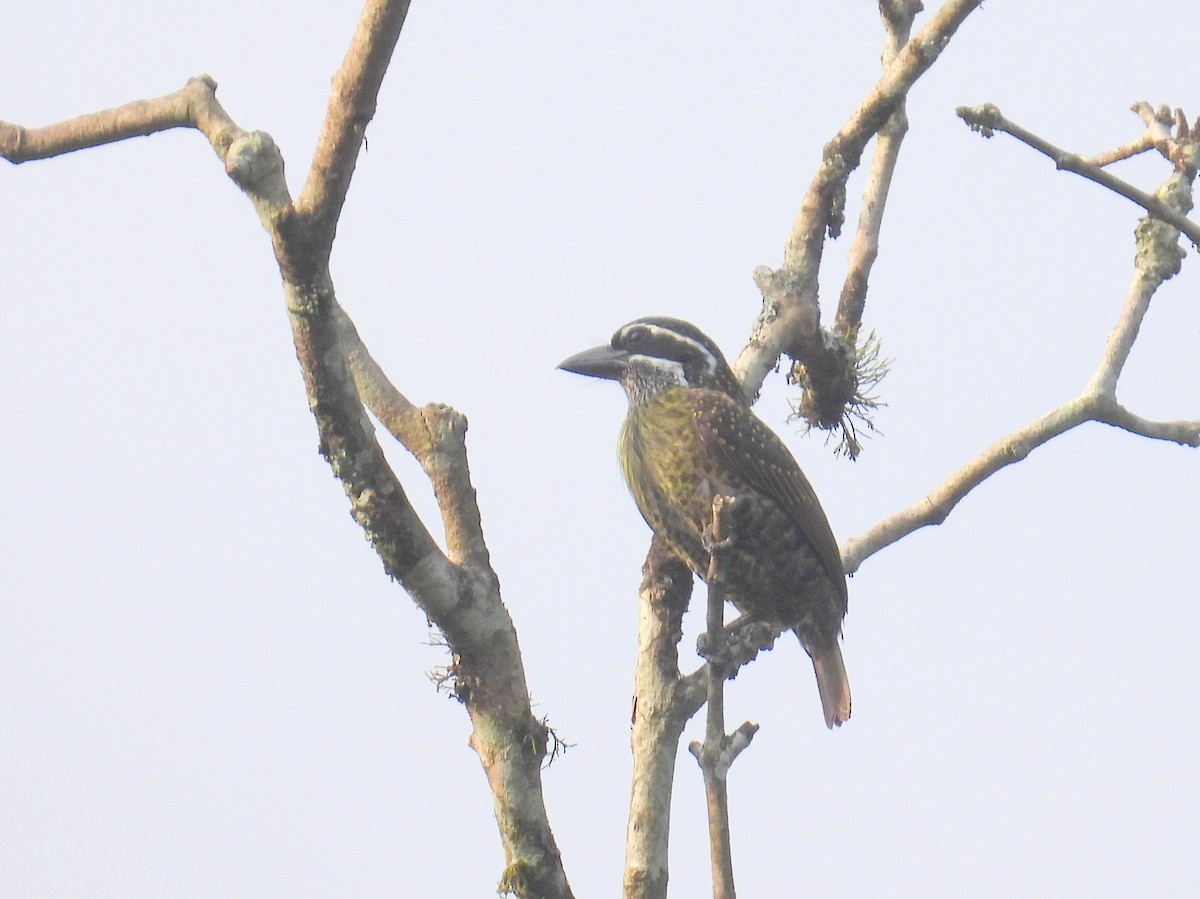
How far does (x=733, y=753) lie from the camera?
3236mm

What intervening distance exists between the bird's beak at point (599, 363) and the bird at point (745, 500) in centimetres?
27

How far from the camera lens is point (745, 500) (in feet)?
16.5

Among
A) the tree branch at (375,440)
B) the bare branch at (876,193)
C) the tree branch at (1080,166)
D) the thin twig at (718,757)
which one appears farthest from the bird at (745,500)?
the tree branch at (1080,166)

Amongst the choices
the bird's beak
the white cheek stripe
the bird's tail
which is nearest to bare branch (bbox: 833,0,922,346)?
the white cheek stripe

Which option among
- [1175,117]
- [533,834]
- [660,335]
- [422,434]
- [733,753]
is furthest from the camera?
[660,335]

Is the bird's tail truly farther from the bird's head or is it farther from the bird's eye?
the bird's eye

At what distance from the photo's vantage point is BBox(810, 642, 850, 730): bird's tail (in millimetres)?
5336

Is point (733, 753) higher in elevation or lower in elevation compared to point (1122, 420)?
lower

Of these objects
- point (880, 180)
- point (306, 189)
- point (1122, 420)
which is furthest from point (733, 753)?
point (880, 180)

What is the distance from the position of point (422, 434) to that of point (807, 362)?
2182 mm

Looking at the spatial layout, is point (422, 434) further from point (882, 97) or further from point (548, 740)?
point (882, 97)

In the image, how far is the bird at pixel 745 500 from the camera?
505cm

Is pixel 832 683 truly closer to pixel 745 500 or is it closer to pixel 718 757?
pixel 745 500

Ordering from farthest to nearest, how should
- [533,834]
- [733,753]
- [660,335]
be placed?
[660,335] → [533,834] → [733,753]
